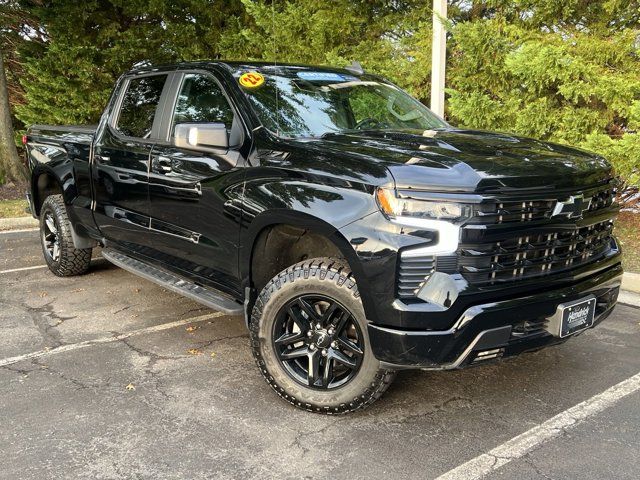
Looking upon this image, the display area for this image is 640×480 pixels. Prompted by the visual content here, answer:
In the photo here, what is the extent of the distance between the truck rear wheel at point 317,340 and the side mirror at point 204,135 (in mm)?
931

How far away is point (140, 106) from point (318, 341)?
273cm

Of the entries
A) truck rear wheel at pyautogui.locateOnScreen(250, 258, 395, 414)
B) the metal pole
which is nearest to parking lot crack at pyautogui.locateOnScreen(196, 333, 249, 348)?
truck rear wheel at pyautogui.locateOnScreen(250, 258, 395, 414)

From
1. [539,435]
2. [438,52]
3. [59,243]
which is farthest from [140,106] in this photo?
[438,52]

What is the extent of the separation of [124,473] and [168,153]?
223 cm

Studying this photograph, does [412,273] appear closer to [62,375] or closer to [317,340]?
[317,340]

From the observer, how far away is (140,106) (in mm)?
4953

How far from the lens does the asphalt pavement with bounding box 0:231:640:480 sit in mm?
2881

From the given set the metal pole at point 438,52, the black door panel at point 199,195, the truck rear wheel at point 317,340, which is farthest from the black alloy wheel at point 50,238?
the metal pole at point 438,52

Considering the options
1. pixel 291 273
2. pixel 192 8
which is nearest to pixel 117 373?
pixel 291 273

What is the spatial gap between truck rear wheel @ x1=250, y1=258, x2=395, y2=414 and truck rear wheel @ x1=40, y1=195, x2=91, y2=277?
3174mm

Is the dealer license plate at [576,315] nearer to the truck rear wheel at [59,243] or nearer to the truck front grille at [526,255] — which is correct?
the truck front grille at [526,255]

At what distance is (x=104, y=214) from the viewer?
16.9 feet

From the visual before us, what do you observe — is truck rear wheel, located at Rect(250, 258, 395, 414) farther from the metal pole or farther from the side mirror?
the metal pole

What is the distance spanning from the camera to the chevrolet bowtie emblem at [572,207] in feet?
10.2
